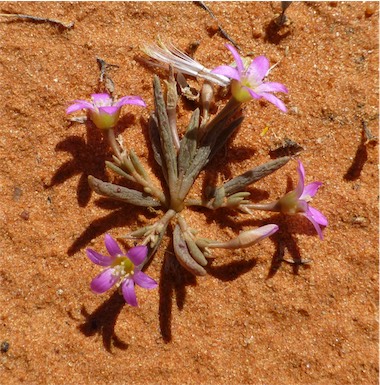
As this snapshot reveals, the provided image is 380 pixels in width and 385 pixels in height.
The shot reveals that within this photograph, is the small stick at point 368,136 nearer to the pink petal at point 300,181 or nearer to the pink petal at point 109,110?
the pink petal at point 300,181

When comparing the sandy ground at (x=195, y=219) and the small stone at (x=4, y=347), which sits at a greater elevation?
the sandy ground at (x=195, y=219)

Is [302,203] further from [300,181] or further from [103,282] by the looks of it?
[103,282]

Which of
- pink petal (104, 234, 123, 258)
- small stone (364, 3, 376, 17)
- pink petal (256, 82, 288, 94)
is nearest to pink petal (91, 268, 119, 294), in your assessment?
pink petal (104, 234, 123, 258)

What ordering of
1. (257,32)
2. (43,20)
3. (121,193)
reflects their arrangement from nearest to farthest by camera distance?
(121,193), (43,20), (257,32)

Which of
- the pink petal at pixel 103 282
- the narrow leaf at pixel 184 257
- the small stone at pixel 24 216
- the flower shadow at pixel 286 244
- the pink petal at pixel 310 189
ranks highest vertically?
the pink petal at pixel 310 189

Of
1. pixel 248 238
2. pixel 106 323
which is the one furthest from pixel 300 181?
pixel 106 323

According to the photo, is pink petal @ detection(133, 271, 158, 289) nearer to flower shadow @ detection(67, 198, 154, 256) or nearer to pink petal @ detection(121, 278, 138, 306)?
pink petal @ detection(121, 278, 138, 306)

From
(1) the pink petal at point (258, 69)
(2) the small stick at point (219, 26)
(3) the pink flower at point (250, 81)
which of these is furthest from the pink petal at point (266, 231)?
(2) the small stick at point (219, 26)
